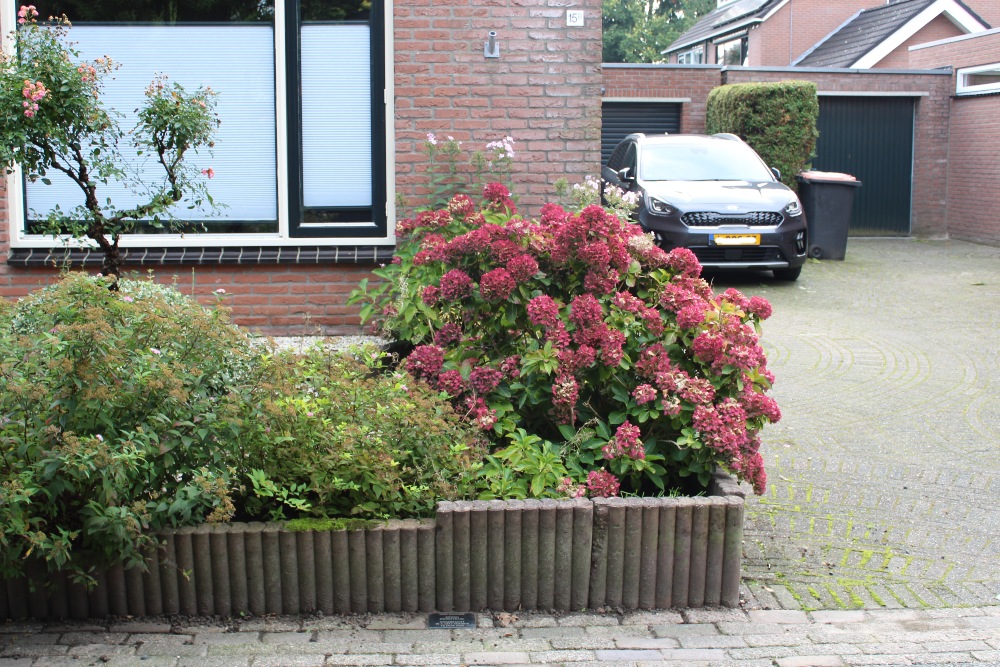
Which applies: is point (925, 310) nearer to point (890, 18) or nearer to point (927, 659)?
point (927, 659)

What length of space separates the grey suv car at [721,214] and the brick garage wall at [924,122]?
24.7 ft

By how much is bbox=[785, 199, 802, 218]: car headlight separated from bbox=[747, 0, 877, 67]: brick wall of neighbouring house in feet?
74.6

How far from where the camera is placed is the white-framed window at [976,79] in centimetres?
1927

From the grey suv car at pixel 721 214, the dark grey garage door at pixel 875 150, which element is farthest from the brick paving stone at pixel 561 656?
the dark grey garage door at pixel 875 150

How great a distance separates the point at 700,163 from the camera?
13.9 meters

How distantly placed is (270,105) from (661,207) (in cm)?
568

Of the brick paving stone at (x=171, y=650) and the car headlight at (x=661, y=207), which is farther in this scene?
the car headlight at (x=661, y=207)

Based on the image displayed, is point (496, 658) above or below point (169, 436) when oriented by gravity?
below

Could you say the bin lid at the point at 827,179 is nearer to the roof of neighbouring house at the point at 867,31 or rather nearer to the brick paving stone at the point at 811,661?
the brick paving stone at the point at 811,661

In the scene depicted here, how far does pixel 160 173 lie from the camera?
8305 millimetres

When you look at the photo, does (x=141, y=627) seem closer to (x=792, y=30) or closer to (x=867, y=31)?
(x=867, y=31)

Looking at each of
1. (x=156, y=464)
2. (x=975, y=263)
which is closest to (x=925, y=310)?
(x=975, y=263)

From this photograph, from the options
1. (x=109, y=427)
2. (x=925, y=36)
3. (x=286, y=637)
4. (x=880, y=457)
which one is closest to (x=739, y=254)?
(x=880, y=457)

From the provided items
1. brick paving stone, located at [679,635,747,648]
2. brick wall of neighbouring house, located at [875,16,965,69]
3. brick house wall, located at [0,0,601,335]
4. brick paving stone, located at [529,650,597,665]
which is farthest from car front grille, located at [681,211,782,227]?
brick wall of neighbouring house, located at [875,16,965,69]
